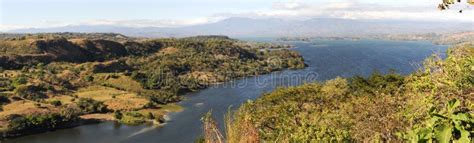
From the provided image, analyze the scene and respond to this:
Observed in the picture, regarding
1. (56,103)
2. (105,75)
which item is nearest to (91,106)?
(56,103)

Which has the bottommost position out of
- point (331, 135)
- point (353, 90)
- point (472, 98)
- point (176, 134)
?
point (176, 134)

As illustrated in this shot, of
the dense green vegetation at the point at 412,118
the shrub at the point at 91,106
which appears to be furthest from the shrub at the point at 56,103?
the dense green vegetation at the point at 412,118

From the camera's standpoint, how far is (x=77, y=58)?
437ft

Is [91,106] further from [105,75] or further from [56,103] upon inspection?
[105,75]

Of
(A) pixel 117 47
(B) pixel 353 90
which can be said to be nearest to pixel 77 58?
(A) pixel 117 47

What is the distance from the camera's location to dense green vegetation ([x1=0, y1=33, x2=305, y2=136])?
80.5m

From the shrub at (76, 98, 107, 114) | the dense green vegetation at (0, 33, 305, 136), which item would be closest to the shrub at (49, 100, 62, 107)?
the dense green vegetation at (0, 33, 305, 136)

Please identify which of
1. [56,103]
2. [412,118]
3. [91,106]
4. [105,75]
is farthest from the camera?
[105,75]

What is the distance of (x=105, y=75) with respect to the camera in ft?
370

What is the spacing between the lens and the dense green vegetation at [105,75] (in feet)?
264

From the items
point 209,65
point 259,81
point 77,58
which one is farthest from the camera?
point 209,65

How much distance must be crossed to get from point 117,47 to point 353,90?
108m

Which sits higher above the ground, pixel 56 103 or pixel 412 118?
pixel 412 118

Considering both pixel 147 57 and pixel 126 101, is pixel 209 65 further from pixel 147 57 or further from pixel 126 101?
pixel 126 101
